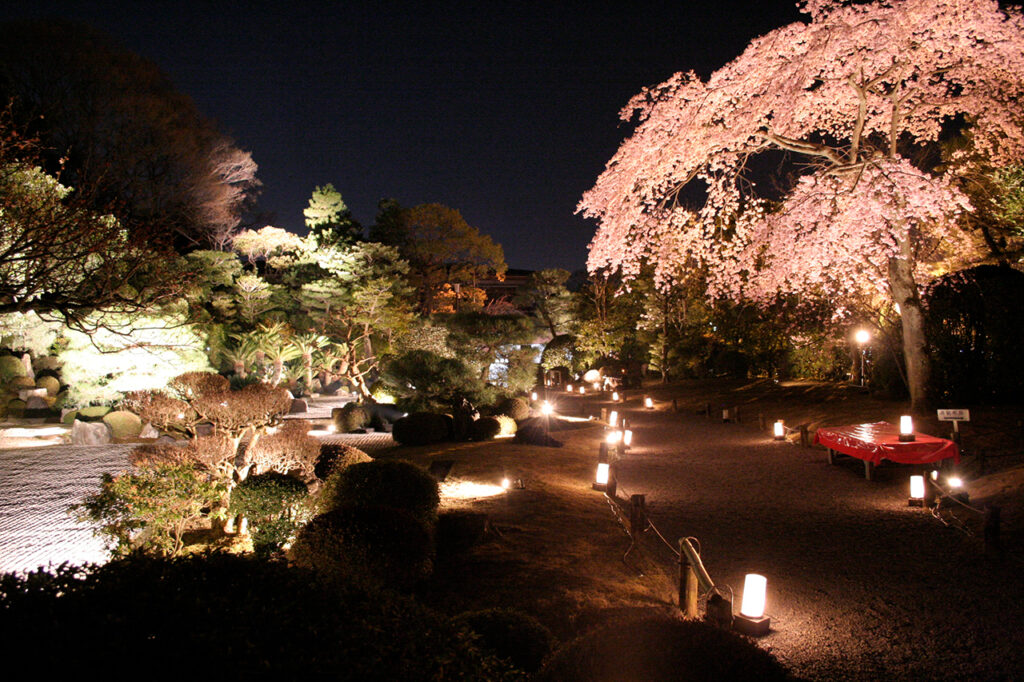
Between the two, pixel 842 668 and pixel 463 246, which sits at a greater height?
pixel 463 246

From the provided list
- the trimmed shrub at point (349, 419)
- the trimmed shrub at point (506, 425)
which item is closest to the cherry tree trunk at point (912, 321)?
the trimmed shrub at point (506, 425)

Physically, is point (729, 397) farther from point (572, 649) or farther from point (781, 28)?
point (572, 649)

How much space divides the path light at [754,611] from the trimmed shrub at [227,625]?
2785mm

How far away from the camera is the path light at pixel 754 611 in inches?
166

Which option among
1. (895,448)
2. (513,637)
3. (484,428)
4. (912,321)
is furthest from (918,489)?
(484,428)

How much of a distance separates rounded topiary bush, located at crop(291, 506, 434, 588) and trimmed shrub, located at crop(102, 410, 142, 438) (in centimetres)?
1165

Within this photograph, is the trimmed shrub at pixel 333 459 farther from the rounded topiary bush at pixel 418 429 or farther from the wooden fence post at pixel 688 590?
the rounded topiary bush at pixel 418 429

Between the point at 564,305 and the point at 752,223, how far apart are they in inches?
879

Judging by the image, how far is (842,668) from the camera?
378 cm

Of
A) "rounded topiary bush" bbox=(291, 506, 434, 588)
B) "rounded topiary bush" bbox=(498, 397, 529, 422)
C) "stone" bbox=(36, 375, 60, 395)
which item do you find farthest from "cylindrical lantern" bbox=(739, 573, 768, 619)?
"stone" bbox=(36, 375, 60, 395)

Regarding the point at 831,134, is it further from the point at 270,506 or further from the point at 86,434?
the point at 86,434

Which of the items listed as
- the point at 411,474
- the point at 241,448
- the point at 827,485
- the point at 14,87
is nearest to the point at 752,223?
the point at 827,485

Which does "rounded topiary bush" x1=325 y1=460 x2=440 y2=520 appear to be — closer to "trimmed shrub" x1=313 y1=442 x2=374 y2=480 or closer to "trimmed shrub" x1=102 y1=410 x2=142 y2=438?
"trimmed shrub" x1=313 y1=442 x2=374 y2=480

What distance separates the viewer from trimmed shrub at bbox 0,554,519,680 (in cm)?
164
